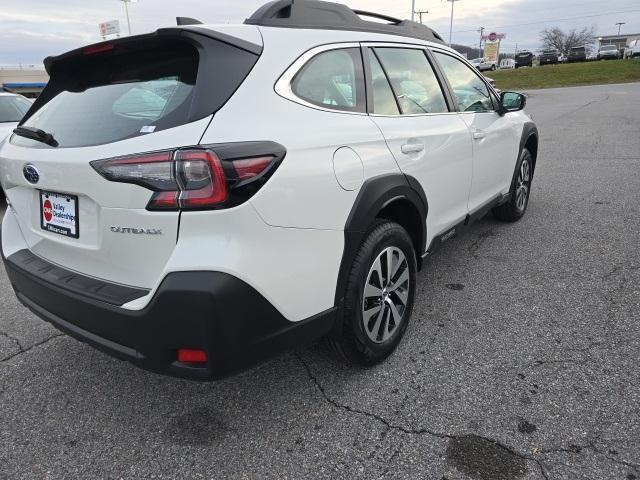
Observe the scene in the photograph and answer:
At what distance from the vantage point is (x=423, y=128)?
2.96 meters

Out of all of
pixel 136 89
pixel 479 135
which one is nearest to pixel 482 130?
pixel 479 135

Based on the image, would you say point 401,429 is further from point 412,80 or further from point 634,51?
point 634,51

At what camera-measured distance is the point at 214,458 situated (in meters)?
2.18

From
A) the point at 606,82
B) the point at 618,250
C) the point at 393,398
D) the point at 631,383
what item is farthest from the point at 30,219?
A: the point at 606,82

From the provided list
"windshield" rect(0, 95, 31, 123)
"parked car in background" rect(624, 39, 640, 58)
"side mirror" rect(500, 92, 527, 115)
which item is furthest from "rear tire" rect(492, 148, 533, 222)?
"parked car in background" rect(624, 39, 640, 58)

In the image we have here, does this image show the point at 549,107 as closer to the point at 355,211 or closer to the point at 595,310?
the point at 595,310

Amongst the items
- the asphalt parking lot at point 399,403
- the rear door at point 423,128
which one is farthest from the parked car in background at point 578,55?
the rear door at point 423,128

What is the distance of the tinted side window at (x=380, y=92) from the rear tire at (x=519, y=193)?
235 cm

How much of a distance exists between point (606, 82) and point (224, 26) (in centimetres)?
3553

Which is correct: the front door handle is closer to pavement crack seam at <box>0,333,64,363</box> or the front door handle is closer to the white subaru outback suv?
the white subaru outback suv

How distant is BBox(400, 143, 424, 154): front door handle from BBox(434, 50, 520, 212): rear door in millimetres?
854

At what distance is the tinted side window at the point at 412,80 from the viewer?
2.95 meters

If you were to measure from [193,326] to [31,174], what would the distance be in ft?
3.81

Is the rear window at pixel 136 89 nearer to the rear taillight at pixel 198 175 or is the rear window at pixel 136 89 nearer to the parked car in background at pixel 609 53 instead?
the rear taillight at pixel 198 175
